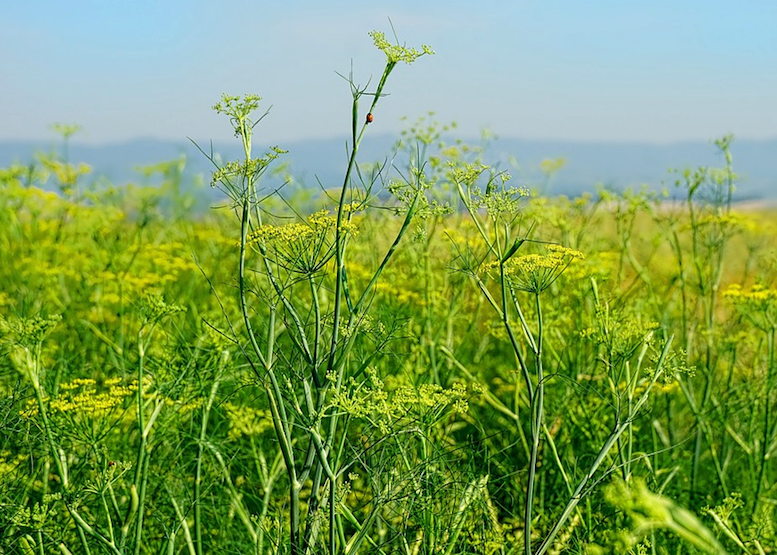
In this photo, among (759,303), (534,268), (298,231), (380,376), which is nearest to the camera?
(298,231)

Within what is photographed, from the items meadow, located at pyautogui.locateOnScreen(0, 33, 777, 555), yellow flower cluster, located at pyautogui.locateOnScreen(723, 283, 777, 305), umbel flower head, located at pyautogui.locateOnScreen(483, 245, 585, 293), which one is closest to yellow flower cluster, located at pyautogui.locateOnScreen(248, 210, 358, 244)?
meadow, located at pyautogui.locateOnScreen(0, 33, 777, 555)

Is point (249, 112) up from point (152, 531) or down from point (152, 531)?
up

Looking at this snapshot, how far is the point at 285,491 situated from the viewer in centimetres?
459

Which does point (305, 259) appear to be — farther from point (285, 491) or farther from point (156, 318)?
point (285, 491)

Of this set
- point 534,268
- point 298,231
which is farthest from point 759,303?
point 298,231

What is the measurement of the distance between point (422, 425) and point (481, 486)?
0.28 m

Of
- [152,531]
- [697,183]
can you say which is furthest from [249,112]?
[697,183]

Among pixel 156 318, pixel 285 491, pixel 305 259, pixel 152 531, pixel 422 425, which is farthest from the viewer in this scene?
pixel 285 491

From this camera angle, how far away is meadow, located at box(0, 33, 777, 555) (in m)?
2.64

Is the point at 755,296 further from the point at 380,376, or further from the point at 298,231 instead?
the point at 298,231

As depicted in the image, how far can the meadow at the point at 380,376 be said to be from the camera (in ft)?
8.66

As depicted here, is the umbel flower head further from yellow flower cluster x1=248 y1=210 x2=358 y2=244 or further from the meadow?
yellow flower cluster x1=248 y1=210 x2=358 y2=244

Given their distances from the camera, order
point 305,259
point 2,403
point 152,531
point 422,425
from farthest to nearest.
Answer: point 152,531, point 2,403, point 422,425, point 305,259

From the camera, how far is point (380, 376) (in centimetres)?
414
